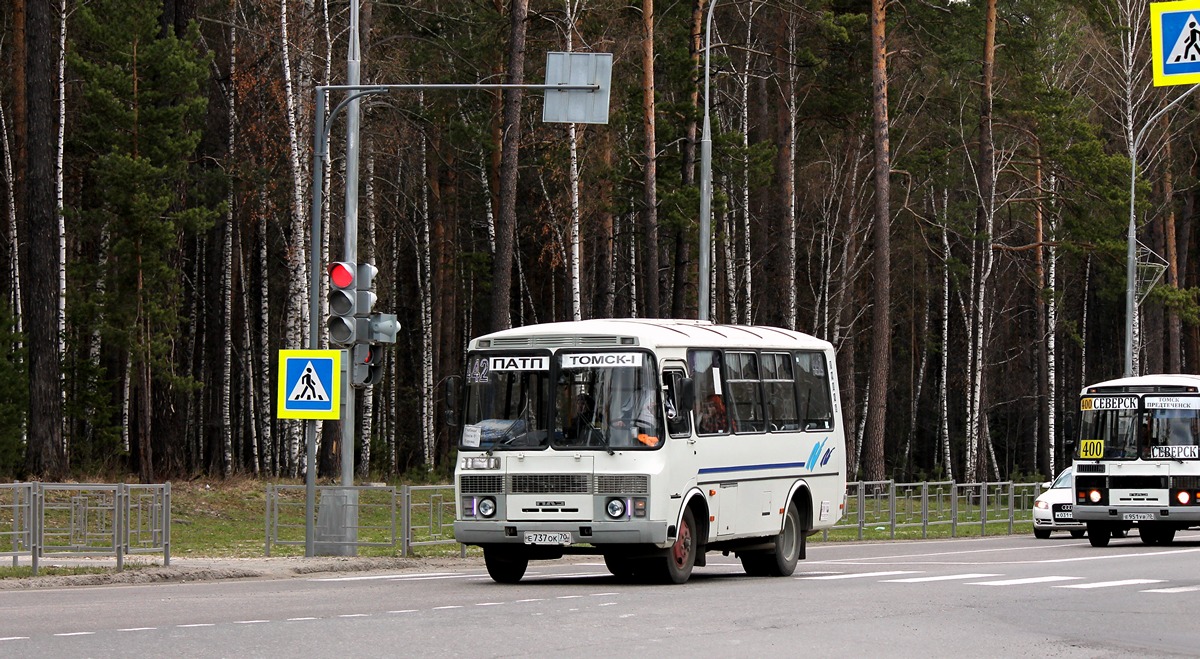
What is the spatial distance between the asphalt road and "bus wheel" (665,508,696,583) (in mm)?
276

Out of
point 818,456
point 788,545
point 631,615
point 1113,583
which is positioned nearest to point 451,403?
point 631,615

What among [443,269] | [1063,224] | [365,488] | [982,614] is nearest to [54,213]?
[365,488]

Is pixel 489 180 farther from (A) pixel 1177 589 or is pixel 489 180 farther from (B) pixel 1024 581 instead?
(A) pixel 1177 589

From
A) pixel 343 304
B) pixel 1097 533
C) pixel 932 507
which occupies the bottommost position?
pixel 1097 533

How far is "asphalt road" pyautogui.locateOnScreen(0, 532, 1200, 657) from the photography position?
521 inches

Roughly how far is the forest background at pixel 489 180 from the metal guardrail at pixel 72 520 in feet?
46.7

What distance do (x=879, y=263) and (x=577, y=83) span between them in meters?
17.6

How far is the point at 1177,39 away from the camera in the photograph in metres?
17.6

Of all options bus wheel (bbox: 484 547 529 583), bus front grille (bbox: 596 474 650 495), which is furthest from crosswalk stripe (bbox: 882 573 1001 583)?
bus wheel (bbox: 484 547 529 583)

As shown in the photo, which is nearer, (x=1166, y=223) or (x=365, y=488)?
(x=365, y=488)

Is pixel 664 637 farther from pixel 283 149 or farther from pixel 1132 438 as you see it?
pixel 283 149

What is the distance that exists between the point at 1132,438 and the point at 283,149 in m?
22.1

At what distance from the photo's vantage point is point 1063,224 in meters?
57.2

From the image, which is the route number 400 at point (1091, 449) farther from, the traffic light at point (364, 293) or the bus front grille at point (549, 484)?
the bus front grille at point (549, 484)
